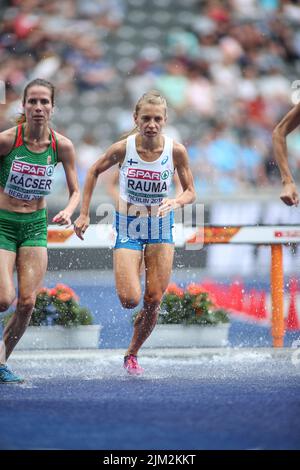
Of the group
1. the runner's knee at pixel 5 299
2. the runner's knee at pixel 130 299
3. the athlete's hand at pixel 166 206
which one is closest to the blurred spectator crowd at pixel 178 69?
the runner's knee at pixel 130 299

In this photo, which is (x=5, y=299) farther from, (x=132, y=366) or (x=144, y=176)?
(x=144, y=176)

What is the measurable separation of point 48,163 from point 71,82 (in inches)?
433

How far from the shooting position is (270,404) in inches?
227

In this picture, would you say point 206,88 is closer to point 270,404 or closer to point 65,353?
point 65,353

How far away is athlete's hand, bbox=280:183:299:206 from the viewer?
6.00 metres

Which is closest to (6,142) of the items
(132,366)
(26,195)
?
(26,195)

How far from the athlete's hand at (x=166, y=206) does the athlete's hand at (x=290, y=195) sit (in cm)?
99

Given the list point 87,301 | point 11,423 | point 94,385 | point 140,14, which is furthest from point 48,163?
point 140,14

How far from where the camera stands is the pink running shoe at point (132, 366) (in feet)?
24.4

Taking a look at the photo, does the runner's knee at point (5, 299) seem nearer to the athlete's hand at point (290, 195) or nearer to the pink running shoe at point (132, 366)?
the pink running shoe at point (132, 366)

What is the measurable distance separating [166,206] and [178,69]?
11.6 metres

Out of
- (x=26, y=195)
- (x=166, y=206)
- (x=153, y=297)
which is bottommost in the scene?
(x=153, y=297)

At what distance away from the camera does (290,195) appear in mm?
6008

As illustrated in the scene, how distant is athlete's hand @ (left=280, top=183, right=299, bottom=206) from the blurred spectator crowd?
9242mm
